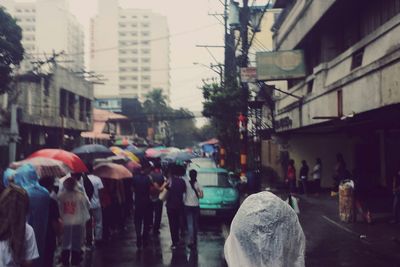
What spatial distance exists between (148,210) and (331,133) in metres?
14.2

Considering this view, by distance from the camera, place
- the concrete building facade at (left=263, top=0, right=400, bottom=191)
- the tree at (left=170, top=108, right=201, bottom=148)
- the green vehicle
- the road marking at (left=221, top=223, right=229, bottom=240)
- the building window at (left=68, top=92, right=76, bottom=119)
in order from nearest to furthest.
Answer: the concrete building facade at (left=263, top=0, right=400, bottom=191) < the road marking at (left=221, top=223, right=229, bottom=240) < the green vehicle < the building window at (left=68, top=92, right=76, bottom=119) < the tree at (left=170, top=108, right=201, bottom=148)

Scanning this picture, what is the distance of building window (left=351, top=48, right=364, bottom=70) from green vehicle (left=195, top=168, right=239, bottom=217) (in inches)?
195

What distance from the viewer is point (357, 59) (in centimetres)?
1368

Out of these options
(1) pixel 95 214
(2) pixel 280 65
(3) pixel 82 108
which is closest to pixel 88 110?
(3) pixel 82 108

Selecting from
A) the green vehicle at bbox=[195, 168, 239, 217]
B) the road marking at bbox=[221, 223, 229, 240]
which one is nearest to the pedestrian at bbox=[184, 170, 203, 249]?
the road marking at bbox=[221, 223, 229, 240]

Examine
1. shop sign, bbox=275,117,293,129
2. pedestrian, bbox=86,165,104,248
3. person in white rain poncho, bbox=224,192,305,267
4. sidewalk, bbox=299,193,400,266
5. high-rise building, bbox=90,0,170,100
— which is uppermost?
high-rise building, bbox=90,0,170,100

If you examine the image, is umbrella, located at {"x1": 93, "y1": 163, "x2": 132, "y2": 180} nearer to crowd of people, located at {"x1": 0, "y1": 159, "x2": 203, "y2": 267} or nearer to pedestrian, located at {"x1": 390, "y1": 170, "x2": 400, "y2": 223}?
crowd of people, located at {"x1": 0, "y1": 159, "x2": 203, "y2": 267}

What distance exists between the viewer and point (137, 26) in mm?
156750

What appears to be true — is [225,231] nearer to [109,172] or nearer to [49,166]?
[109,172]

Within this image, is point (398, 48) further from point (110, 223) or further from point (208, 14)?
point (208, 14)

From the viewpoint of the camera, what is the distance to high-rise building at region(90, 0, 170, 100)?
148 m

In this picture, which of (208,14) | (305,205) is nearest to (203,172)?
(305,205)

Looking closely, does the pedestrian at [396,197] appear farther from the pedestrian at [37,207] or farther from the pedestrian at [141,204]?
the pedestrian at [37,207]

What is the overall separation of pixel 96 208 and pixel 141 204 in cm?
93
